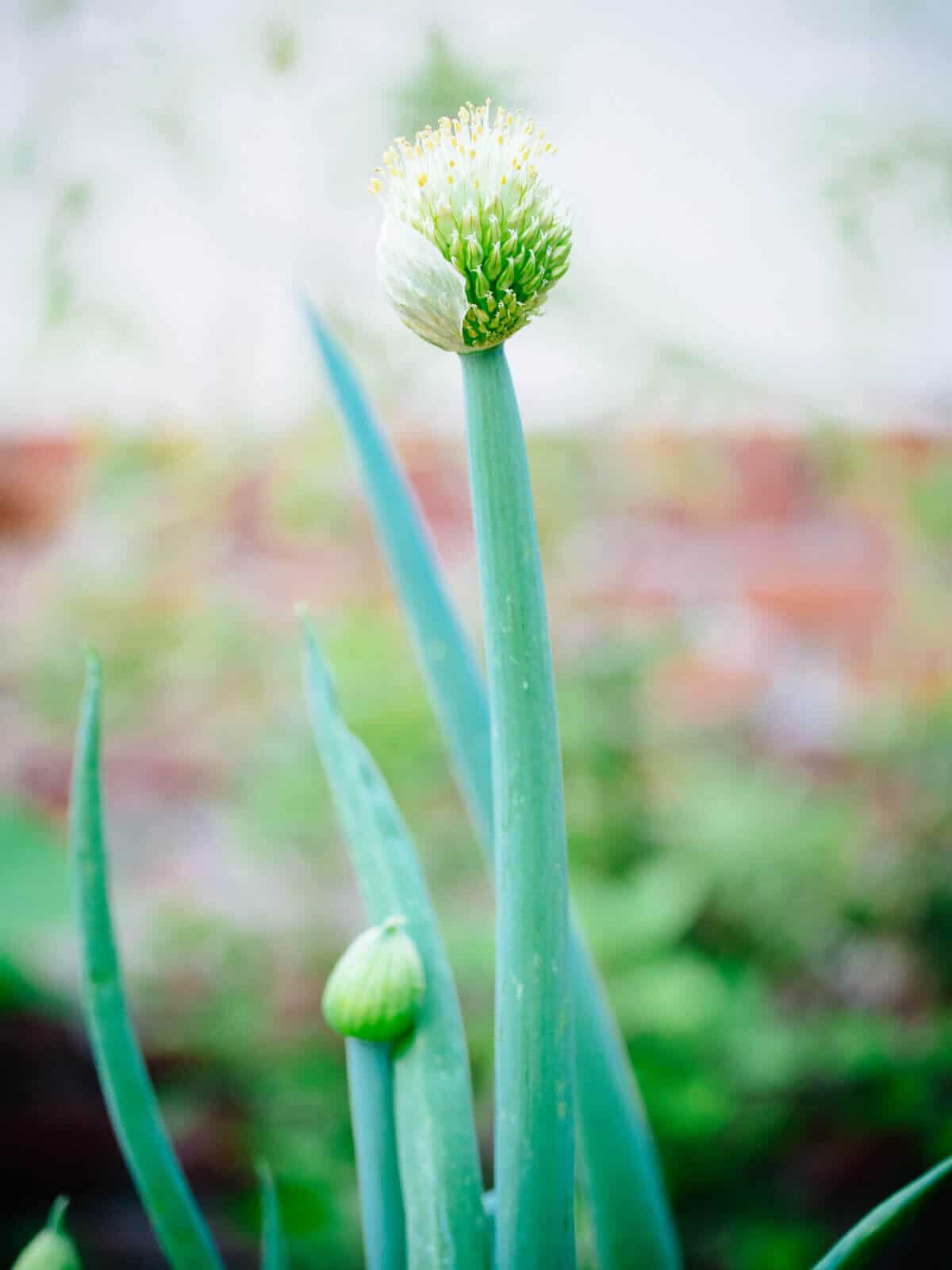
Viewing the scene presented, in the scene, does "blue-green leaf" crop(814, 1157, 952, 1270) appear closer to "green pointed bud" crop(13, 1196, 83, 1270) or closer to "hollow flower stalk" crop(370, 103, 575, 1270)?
"hollow flower stalk" crop(370, 103, 575, 1270)

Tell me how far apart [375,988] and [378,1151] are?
0.06 meters

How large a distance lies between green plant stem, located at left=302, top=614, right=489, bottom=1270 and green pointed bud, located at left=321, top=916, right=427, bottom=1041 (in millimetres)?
17

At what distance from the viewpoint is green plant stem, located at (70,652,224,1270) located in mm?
312

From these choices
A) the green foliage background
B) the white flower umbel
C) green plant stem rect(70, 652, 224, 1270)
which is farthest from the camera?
the green foliage background

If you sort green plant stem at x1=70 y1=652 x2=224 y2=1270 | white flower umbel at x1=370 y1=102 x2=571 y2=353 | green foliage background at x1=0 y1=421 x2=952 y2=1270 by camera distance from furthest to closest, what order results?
green foliage background at x1=0 y1=421 x2=952 y2=1270 → green plant stem at x1=70 y1=652 x2=224 y2=1270 → white flower umbel at x1=370 y1=102 x2=571 y2=353

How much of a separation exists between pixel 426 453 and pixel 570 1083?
1.00 m

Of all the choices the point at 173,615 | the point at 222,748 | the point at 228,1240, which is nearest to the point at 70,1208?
the point at 228,1240

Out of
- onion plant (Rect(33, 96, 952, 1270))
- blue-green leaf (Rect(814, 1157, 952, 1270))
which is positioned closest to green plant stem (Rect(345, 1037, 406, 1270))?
onion plant (Rect(33, 96, 952, 1270))

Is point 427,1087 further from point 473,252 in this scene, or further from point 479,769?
point 473,252

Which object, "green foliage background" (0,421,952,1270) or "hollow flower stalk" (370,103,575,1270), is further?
"green foliage background" (0,421,952,1270)

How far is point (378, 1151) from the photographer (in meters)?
0.29

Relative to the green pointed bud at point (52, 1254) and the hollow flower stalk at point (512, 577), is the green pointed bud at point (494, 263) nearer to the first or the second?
the hollow flower stalk at point (512, 577)

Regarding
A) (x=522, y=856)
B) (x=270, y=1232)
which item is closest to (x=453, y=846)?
(x=270, y=1232)

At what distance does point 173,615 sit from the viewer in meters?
1.11
